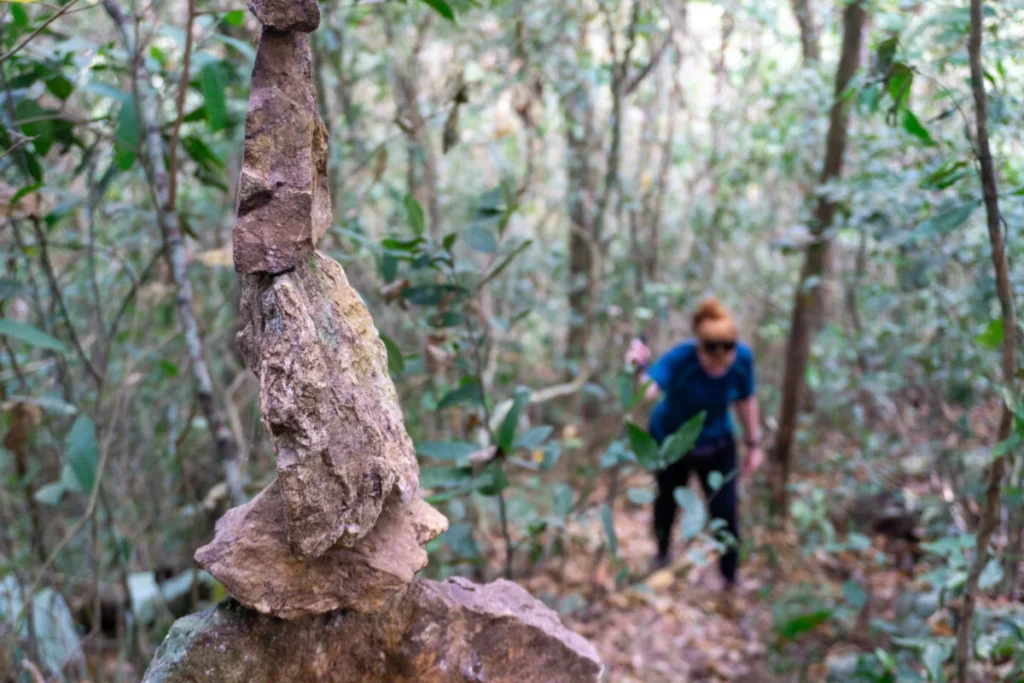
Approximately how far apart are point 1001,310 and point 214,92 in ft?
5.62

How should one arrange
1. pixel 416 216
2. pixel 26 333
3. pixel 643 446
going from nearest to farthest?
1. pixel 26 333
2. pixel 416 216
3. pixel 643 446

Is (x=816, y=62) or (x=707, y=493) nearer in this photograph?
(x=707, y=493)

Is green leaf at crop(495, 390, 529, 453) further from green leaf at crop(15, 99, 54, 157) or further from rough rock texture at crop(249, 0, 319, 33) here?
green leaf at crop(15, 99, 54, 157)

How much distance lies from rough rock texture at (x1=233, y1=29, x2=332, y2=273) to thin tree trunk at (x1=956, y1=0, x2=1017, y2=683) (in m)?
1.21

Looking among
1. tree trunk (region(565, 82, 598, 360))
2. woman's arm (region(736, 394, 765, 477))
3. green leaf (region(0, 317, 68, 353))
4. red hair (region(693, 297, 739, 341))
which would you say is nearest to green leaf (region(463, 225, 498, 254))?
green leaf (region(0, 317, 68, 353))

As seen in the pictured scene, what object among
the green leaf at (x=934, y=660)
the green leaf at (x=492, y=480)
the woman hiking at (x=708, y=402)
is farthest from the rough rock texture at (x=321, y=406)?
the woman hiking at (x=708, y=402)

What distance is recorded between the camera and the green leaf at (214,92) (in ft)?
4.99

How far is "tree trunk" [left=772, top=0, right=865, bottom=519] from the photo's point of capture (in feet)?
9.68

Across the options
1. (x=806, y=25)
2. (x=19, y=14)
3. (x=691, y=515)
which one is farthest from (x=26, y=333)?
(x=806, y=25)

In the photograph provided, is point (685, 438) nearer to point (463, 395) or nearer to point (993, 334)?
point (463, 395)

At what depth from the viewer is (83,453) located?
145 cm

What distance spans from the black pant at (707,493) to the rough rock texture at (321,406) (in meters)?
2.27

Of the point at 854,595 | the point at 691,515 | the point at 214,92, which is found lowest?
the point at 854,595

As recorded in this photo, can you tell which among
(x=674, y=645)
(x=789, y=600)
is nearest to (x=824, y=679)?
(x=789, y=600)
